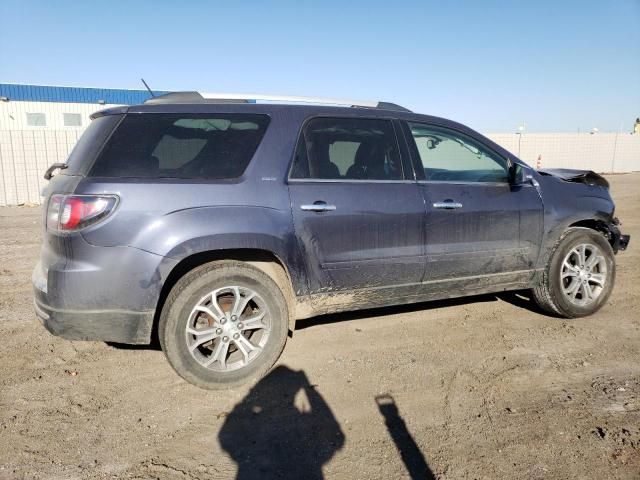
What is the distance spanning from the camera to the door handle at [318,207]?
3430 millimetres

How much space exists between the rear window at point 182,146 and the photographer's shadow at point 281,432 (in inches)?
59.1

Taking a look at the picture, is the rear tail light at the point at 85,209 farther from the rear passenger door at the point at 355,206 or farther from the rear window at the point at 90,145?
the rear passenger door at the point at 355,206

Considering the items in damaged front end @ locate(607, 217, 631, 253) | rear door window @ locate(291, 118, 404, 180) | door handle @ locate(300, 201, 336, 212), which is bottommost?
damaged front end @ locate(607, 217, 631, 253)

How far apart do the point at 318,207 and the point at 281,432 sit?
1.50 metres

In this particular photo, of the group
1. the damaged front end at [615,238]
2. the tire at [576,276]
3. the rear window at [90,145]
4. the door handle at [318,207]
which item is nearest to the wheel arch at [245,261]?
the door handle at [318,207]

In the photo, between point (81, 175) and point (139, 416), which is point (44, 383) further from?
point (81, 175)

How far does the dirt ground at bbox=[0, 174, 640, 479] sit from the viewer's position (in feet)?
8.30

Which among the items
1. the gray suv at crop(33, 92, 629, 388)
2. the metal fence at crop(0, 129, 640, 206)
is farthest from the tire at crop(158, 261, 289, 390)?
the metal fence at crop(0, 129, 640, 206)

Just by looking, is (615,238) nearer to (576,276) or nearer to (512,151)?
(576,276)

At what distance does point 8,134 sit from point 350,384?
13586mm

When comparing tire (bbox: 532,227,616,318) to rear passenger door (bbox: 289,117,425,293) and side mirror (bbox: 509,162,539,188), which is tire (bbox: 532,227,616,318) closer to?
side mirror (bbox: 509,162,539,188)

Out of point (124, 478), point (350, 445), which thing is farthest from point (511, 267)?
point (124, 478)

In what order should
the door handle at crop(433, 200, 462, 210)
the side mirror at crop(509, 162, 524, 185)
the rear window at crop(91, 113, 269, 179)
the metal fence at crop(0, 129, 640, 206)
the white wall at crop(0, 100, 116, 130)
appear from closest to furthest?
the rear window at crop(91, 113, 269, 179) → the door handle at crop(433, 200, 462, 210) → the side mirror at crop(509, 162, 524, 185) → the metal fence at crop(0, 129, 640, 206) → the white wall at crop(0, 100, 116, 130)

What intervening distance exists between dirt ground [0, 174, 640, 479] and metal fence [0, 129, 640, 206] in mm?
10627
